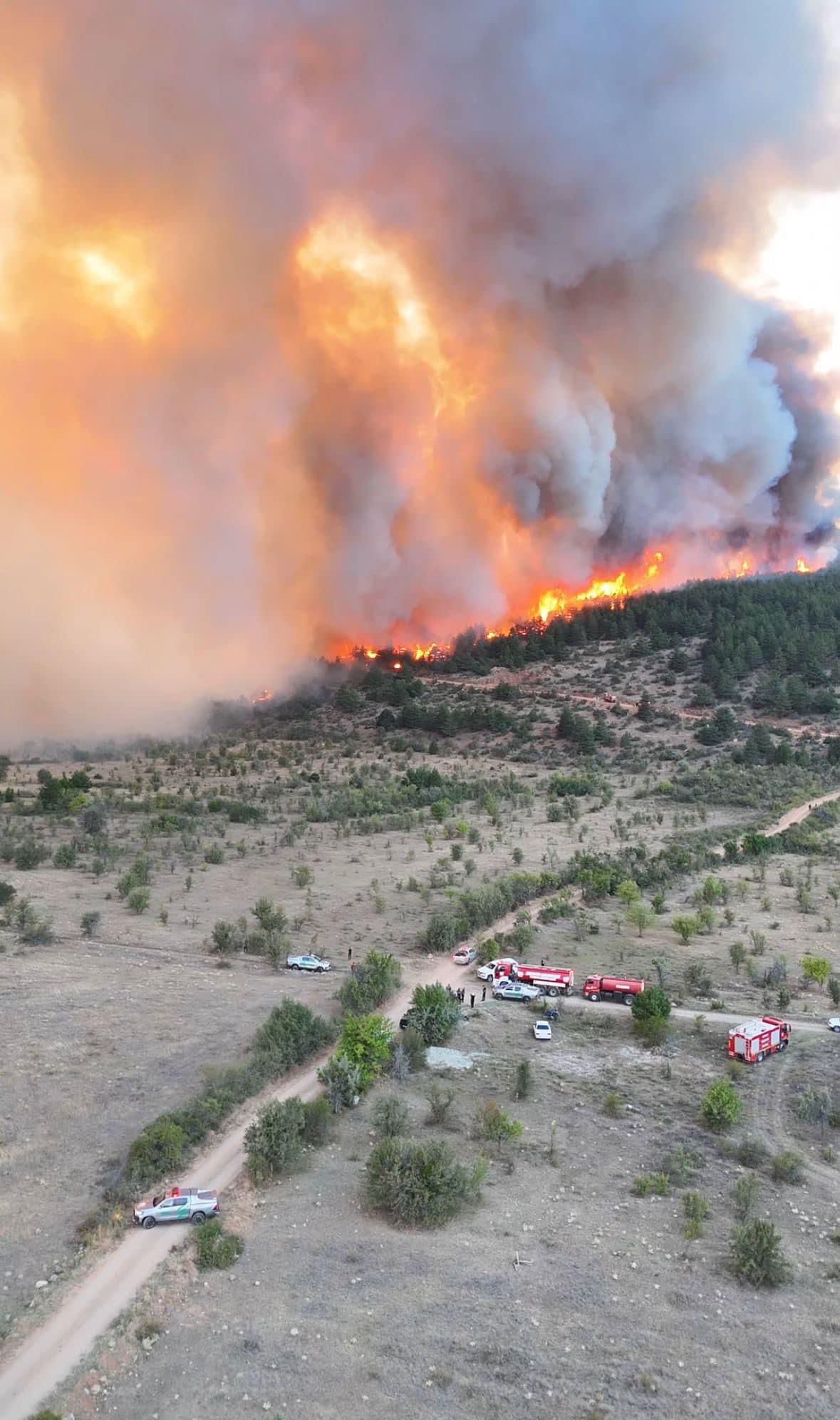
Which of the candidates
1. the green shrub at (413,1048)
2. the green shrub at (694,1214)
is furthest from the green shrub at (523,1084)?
the green shrub at (694,1214)

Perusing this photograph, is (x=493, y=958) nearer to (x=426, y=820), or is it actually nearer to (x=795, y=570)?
(x=426, y=820)

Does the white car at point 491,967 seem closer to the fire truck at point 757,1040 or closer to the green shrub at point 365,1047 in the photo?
the green shrub at point 365,1047

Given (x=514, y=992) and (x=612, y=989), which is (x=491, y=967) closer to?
(x=514, y=992)

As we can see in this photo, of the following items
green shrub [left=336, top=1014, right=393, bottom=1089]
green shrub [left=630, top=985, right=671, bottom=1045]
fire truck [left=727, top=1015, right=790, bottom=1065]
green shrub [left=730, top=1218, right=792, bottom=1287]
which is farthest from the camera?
green shrub [left=630, top=985, right=671, bottom=1045]

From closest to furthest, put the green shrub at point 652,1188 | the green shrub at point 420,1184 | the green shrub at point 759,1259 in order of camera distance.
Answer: the green shrub at point 759,1259 < the green shrub at point 420,1184 < the green shrub at point 652,1188

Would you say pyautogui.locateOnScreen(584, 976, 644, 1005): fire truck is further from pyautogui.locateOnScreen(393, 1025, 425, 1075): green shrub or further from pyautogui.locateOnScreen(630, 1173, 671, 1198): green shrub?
pyautogui.locateOnScreen(630, 1173, 671, 1198): green shrub

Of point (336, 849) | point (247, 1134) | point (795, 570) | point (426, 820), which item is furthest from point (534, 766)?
point (795, 570)

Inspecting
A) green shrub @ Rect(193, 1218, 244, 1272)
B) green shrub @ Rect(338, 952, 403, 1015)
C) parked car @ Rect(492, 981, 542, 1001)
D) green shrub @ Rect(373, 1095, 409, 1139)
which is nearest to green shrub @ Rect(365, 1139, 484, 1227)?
green shrub @ Rect(373, 1095, 409, 1139)
